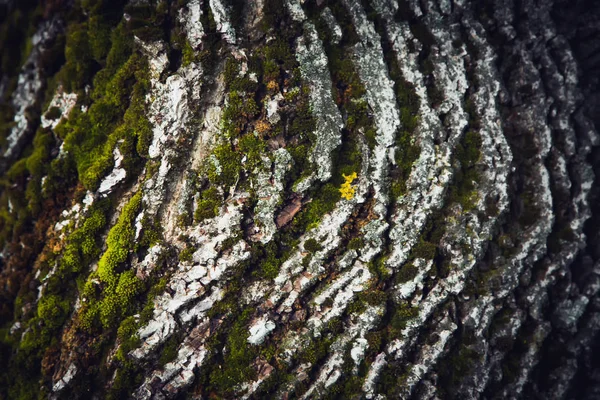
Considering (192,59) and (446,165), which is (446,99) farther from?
(192,59)

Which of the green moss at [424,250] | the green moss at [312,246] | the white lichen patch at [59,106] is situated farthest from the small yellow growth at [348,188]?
the white lichen patch at [59,106]

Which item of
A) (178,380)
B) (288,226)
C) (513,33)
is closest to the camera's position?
(178,380)

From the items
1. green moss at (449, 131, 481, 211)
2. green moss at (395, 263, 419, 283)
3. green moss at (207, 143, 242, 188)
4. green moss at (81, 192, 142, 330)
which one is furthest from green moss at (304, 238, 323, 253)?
green moss at (81, 192, 142, 330)

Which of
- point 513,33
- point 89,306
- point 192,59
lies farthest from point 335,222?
point 513,33

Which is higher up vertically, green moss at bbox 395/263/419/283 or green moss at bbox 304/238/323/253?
green moss at bbox 395/263/419/283

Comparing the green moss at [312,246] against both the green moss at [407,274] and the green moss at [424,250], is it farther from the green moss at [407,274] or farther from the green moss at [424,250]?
the green moss at [424,250]

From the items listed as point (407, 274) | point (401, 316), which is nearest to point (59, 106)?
point (407, 274)

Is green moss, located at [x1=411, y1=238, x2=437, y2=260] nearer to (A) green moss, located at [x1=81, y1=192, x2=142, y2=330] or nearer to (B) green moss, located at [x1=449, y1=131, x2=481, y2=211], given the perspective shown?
(B) green moss, located at [x1=449, y1=131, x2=481, y2=211]

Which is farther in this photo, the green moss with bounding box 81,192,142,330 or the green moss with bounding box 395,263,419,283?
the green moss with bounding box 395,263,419,283
